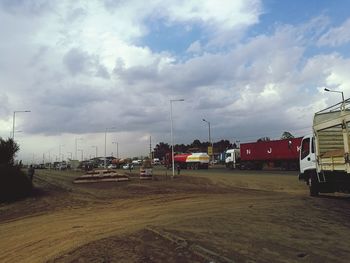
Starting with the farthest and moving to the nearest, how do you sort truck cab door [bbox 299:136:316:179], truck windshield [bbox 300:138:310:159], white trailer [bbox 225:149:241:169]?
white trailer [bbox 225:149:241:169] < truck windshield [bbox 300:138:310:159] < truck cab door [bbox 299:136:316:179]

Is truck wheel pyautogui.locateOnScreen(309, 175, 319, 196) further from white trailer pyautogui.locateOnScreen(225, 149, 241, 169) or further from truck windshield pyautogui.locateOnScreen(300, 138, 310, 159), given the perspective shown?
white trailer pyautogui.locateOnScreen(225, 149, 241, 169)

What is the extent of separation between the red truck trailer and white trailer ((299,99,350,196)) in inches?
1441

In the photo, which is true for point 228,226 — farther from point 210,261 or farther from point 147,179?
point 147,179

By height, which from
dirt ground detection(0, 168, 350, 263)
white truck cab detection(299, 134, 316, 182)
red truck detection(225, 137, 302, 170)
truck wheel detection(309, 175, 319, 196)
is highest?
red truck detection(225, 137, 302, 170)

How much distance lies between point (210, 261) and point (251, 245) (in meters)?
1.78

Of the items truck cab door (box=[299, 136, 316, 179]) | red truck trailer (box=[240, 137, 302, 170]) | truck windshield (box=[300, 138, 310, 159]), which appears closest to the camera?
truck cab door (box=[299, 136, 316, 179])

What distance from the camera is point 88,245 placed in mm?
10664

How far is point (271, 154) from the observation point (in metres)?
65.2

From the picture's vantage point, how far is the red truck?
60750 millimetres

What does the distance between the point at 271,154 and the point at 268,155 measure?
655 millimetres

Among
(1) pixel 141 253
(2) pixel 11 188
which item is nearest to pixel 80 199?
(2) pixel 11 188

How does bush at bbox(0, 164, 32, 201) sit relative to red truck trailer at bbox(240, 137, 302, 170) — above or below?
below

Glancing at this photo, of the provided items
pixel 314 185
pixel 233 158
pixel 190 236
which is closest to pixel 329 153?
pixel 314 185

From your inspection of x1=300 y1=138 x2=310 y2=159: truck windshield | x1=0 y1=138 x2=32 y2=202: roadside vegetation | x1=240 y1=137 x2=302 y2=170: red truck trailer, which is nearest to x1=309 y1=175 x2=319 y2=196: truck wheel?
x1=300 y1=138 x2=310 y2=159: truck windshield
